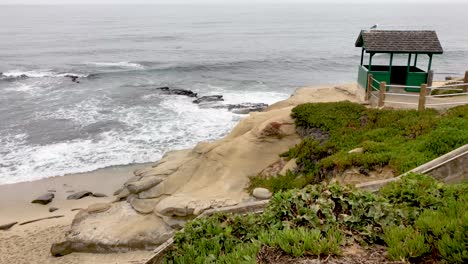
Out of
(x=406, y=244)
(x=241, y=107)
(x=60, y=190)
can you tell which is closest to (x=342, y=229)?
(x=406, y=244)

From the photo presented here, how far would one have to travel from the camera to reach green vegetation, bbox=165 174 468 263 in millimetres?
6391

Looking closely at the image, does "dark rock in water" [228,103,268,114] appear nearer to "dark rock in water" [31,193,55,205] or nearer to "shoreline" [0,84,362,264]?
"shoreline" [0,84,362,264]

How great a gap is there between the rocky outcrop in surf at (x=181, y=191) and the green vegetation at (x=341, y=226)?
286 inches

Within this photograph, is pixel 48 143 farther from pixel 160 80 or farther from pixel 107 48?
pixel 107 48

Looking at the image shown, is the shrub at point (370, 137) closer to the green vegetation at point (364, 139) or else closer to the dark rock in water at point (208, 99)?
the green vegetation at point (364, 139)

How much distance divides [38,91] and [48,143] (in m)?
18.4

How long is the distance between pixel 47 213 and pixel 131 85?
29.3 meters

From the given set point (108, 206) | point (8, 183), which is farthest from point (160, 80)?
point (108, 206)

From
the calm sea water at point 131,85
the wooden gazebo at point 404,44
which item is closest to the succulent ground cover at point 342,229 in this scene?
the wooden gazebo at point 404,44

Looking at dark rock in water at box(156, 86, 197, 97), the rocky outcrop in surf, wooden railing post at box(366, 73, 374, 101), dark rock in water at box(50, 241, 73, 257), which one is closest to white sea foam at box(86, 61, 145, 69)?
dark rock in water at box(156, 86, 197, 97)

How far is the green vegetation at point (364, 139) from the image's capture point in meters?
13.0

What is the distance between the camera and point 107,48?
76.2 metres

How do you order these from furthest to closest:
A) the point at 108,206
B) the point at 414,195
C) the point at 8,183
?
1. the point at 8,183
2. the point at 108,206
3. the point at 414,195

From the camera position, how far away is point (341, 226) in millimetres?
7445
